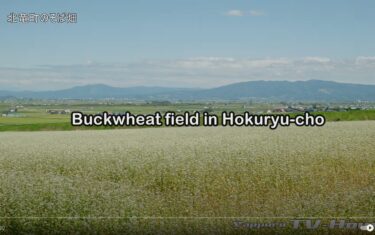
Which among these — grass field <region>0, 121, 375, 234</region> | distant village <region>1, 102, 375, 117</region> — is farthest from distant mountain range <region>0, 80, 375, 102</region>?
grass field <region>0, 121, 375, 234</region>

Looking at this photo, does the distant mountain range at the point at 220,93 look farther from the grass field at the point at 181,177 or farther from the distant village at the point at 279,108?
the grass field at the point at 181,177

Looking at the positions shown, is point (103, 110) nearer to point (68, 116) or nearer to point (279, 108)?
point (68, 116)

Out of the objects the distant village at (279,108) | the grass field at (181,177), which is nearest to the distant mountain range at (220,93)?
the distant village at (279,108)

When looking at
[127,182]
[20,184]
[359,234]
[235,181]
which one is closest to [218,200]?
Answer: [235,181]

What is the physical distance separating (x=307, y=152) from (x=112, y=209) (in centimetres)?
195

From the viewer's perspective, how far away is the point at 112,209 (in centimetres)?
645

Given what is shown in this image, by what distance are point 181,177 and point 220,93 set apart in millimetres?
902

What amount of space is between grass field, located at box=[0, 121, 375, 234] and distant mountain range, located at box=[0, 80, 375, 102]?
313 mm

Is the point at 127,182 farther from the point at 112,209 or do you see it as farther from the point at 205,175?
the point at 205,175

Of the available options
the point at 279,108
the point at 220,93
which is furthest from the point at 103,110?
the point at 279,108

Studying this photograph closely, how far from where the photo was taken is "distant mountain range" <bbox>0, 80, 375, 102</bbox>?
21.4 ft

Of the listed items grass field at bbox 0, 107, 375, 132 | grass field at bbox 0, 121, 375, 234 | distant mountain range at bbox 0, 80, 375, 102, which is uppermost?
distant mountain range at bbox 0, 80, 375, 102

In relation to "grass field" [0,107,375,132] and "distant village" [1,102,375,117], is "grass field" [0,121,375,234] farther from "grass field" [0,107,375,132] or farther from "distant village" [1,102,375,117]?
"distant village" [1,102,375,117]

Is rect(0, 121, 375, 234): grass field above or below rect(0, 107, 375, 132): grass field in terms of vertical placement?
below
